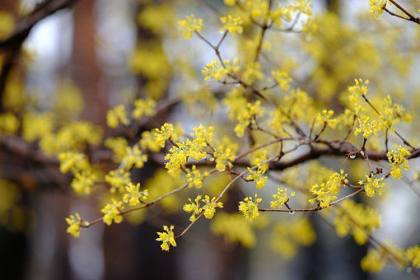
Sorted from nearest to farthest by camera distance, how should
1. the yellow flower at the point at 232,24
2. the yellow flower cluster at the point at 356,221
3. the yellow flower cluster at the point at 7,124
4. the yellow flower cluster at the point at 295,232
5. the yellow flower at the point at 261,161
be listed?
the yellow flower at the point at 261,161, the yellow flower at the point at 232,24, the yellow flower cluster at the point at 356,221, the yellow flower cluster at the point at 295,232, the yellow flower cluster at the point at 7,124

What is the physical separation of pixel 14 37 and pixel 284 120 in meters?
1.95

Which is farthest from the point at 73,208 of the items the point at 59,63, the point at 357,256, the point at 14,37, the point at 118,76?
the point at 14,37

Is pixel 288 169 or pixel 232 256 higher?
pixel 232 256

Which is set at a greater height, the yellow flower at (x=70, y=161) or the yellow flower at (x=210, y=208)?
the yellow flower at (x=70, y=161)

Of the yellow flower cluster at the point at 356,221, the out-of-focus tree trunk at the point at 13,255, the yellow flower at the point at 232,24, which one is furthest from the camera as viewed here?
the out-of-focus tree trunk at the point at 13,255

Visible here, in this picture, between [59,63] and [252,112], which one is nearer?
[252,112]

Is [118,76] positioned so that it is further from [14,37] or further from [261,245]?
[261,245]

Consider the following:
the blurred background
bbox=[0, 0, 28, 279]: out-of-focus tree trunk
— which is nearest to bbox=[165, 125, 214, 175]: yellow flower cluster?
the blurred background

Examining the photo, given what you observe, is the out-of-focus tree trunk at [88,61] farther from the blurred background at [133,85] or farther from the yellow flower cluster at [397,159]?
the yellow flower cluster at [397,159]

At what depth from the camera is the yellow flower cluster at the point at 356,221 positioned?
286 centimetres

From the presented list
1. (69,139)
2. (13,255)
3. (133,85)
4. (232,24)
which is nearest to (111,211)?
(232,24)

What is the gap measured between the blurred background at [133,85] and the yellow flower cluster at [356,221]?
74cm

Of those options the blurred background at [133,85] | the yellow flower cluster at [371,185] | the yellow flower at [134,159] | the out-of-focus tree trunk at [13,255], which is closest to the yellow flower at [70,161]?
the yellow flower at [134,159]

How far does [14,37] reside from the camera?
370 centimetres
